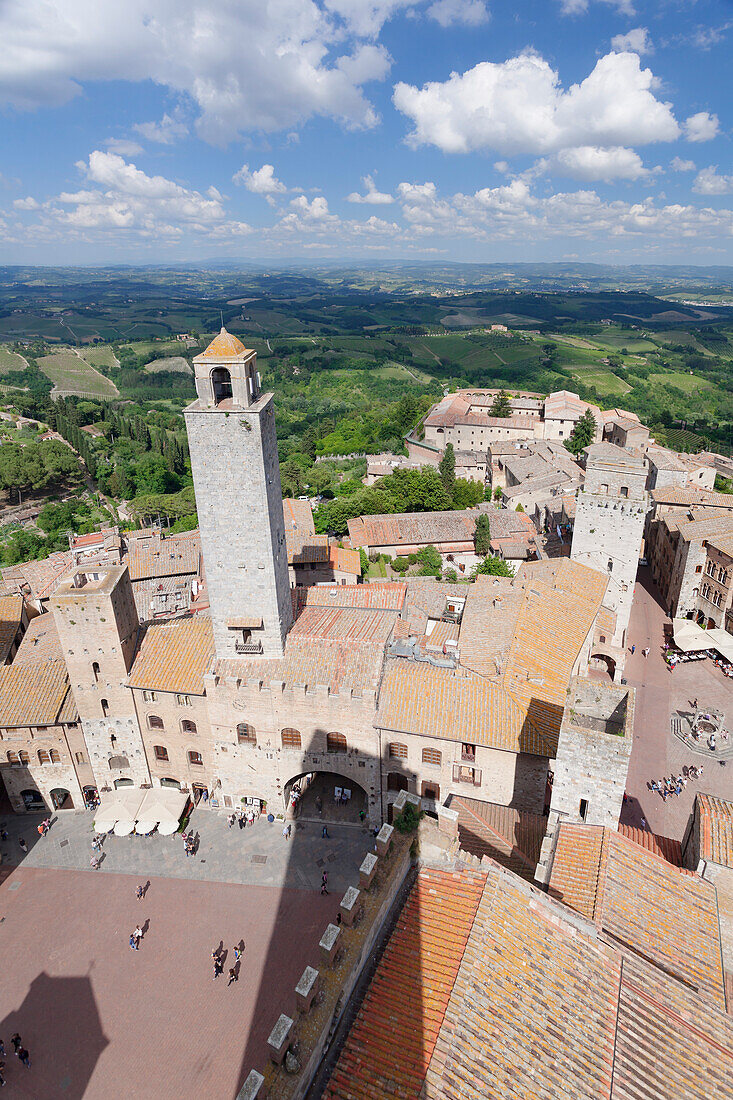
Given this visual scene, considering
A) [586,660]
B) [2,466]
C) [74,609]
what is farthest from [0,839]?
[2,466]

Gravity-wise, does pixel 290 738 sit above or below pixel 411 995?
below

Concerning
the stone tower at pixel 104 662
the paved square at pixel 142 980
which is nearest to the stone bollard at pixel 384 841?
the paved square at pixel 142 980

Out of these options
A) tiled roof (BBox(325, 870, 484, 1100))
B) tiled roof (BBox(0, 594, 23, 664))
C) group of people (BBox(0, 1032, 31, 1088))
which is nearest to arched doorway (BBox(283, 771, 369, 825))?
group of people (BBox(0, 1032, 31, 1088))

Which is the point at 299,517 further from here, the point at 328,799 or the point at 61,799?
the point at 61,799

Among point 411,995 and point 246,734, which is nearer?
point 411,995

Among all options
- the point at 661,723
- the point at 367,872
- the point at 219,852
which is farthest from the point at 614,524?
the point at 219,852

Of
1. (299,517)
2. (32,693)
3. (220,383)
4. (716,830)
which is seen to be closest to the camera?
(716,830)
